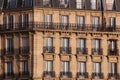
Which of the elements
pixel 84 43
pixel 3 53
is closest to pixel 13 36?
pixel 3 53

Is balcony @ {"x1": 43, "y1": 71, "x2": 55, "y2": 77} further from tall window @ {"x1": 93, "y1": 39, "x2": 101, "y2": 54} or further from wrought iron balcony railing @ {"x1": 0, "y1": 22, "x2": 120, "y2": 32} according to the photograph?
tall window @ {"x1": 93, "y1": 39, "x2": 101, "y2": 54}

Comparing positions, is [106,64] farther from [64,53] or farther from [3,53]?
[3,53]

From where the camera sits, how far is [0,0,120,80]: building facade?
3327 inches

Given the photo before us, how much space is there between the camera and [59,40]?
3351 inches

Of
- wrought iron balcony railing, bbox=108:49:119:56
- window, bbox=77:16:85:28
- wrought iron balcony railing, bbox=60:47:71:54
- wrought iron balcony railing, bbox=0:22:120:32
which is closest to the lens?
wrought iron balcony railing, bbox=0:22:120:32

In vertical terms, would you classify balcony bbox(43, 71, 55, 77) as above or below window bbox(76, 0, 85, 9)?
below

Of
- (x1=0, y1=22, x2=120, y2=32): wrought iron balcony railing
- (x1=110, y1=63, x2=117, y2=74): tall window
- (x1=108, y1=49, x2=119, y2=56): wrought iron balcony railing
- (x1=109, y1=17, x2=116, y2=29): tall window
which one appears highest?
(x1=109, y1=17, x2=116, y2=29): tall window

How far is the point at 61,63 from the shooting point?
8506 cm

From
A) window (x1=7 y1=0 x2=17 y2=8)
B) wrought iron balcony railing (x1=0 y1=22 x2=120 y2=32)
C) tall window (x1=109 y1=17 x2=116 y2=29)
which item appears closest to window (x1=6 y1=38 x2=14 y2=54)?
wrought iron balcony railing (x1=0 y1=22 x2=120 y2=32)

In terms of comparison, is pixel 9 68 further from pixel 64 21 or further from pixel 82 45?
pixel 82 45

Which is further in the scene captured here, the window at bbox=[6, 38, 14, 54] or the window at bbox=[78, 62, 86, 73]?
the window at bbox=[6, 38, 14, 54]

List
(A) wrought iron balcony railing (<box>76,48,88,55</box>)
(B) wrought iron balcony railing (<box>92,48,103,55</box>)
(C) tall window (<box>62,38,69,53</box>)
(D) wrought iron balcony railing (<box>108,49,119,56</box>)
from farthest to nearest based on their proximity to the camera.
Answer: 1. (D) wrought iron balcony railing (<box>108,49,119,56</box>)
2. (B) wrought iron balcony railing (<box>92,48,103,55</box>)
3. (A) wrought iron balcony railing (<box>76,48,88,55</box>)
4. (C) tall window (<box>62,38,69,53</box>)

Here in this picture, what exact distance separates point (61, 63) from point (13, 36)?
7025 mm

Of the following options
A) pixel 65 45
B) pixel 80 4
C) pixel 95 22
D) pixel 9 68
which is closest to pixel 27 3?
pixel 80 4
